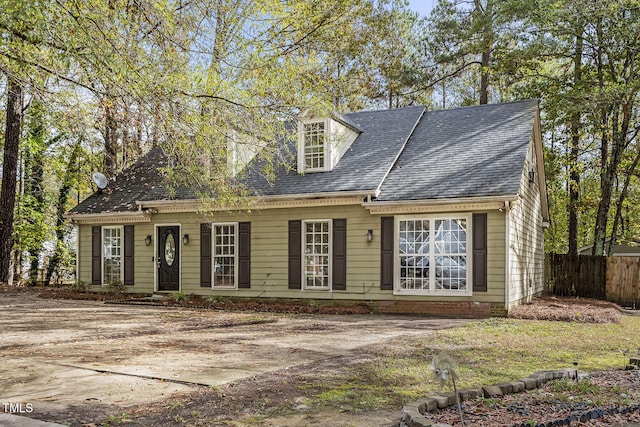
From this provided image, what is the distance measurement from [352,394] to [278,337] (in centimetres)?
390

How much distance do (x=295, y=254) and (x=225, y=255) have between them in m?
2.10

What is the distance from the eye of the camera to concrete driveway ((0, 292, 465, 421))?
5.17m

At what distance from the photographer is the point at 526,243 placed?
48.4 feet

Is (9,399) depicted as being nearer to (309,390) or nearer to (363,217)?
(309,390)

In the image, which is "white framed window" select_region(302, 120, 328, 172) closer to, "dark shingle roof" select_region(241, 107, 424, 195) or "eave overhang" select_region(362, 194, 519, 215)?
"dark shingle roof" select_region(241, 107, 424, 195)

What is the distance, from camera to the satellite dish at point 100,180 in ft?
57.2

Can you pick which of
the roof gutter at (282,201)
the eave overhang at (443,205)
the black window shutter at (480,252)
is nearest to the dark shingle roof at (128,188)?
the roof gutter at (282,201)

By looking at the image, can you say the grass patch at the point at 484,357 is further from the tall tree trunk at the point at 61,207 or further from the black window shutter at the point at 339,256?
the tall tree trunk at the point at 61,207

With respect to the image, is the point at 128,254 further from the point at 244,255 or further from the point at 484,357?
the point at 484,357

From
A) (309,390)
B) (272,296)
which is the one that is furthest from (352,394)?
(272,296)

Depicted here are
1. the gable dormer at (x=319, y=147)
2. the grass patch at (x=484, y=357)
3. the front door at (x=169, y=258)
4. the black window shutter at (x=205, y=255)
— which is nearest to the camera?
the grass patch at (x=484, y=357)

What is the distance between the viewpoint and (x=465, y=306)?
12219mm

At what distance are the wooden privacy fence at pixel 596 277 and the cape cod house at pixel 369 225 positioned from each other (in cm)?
164

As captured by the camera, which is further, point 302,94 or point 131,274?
point 131,274
